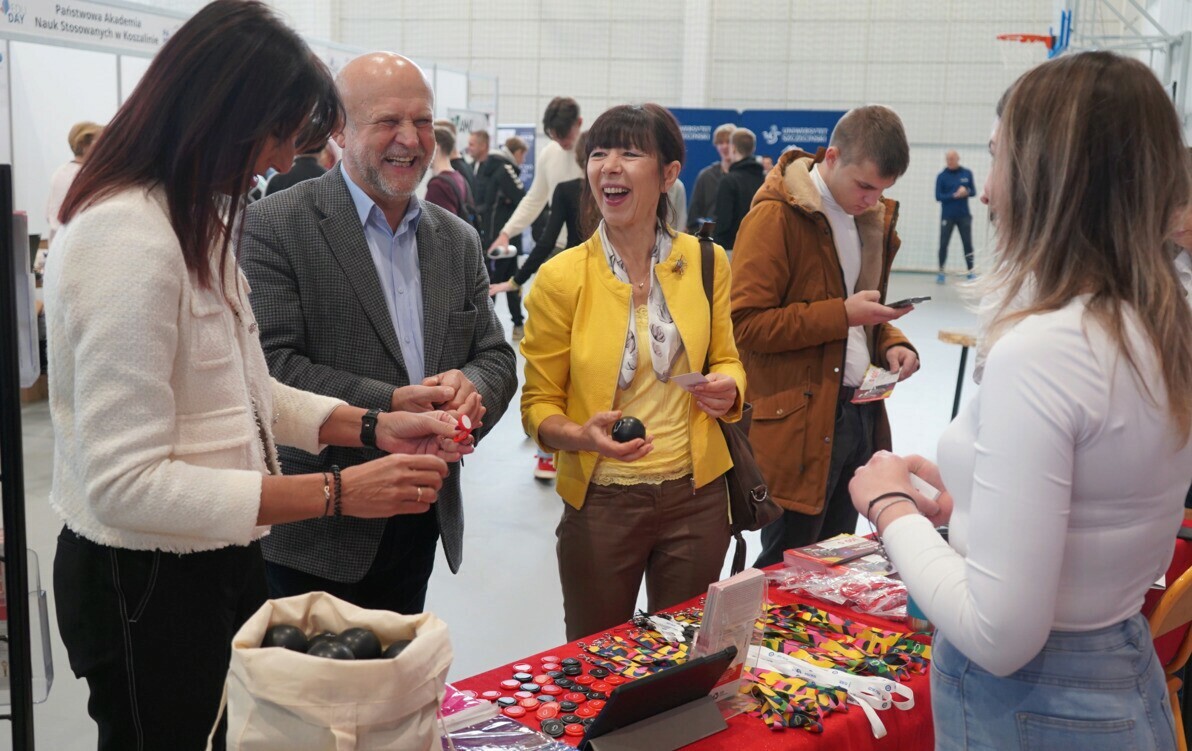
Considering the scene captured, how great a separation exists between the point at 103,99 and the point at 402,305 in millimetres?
6126

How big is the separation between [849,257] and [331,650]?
2.32 metres

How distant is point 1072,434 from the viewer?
1145mm

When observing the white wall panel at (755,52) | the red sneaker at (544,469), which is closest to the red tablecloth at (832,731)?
the red sneaker at (544,469)

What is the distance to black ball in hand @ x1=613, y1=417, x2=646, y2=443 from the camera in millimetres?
2244

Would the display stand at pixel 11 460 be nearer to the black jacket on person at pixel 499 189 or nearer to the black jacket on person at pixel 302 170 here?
the black jacket on person at pixel 302 170

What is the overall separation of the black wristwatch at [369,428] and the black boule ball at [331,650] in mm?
786

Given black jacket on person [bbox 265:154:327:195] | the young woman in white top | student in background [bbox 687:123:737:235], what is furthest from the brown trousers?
student in background [bbox 687:123:737:235]

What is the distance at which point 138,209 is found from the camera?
57.0 inches

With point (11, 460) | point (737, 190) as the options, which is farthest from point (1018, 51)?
point (11, 460)

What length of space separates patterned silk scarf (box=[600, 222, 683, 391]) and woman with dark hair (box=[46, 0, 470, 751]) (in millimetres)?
845

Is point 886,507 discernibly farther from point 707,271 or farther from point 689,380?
point 707,271

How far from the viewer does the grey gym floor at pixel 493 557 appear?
3238mm

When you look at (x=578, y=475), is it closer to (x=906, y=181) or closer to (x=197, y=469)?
(x=197, y=469)

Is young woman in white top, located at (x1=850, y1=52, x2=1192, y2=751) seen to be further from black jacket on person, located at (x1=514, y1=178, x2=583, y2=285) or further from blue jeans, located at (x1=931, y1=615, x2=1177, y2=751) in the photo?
black jacket on person, located at (x1=514, y1=178, x2=583, y2=285)
